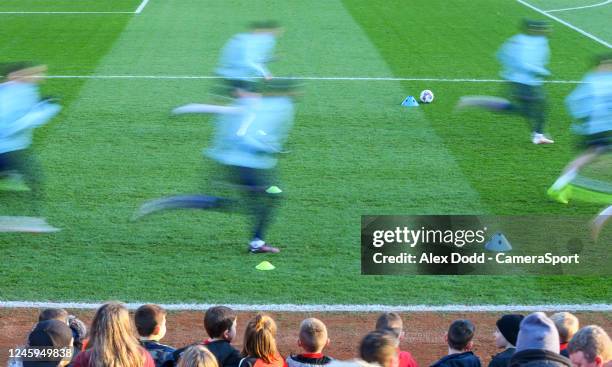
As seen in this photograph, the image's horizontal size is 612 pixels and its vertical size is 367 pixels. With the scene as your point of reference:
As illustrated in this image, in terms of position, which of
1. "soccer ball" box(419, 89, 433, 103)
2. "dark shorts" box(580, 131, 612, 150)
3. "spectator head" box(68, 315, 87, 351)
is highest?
"soccer ball" box(419, 89, 433, 103)

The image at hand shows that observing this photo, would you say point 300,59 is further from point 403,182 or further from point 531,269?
point 531,269

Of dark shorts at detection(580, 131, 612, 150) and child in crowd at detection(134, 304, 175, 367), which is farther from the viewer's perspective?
dark shorts at detection(580, 131, 612, 150)

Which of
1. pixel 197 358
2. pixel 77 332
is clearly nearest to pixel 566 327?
pixel 197 358

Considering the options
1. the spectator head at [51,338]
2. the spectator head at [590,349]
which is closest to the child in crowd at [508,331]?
the spectator head at [590,349]

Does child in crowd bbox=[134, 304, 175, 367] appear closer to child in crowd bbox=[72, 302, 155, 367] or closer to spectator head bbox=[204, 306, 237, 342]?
spectator head bbox=[204, 306, 237, 342]

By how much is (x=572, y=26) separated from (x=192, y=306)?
52.7 ft

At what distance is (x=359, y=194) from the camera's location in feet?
35.9

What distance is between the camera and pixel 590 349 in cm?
484

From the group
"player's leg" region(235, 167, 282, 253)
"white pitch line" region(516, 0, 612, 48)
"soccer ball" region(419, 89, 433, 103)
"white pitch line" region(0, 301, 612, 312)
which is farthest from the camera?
"white pitch line" region(516, 0, 612, 48)

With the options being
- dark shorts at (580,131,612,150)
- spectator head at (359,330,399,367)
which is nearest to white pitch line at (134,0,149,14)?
dark shorts at (580,131,612,150)

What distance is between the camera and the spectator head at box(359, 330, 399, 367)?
15.9ft

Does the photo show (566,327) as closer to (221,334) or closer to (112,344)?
(221,334)

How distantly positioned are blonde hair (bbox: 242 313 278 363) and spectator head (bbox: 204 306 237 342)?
1.10 ft

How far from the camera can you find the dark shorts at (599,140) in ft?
35.0
